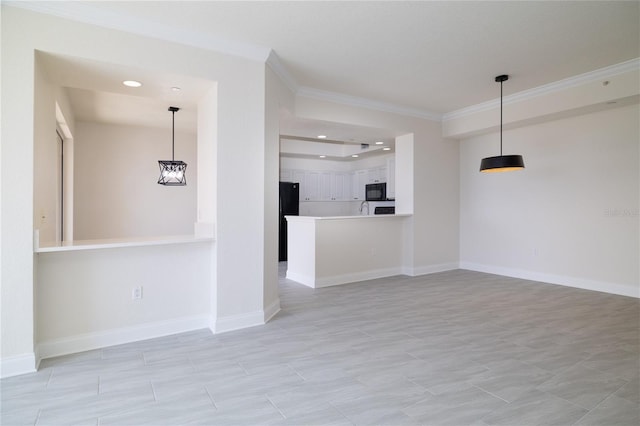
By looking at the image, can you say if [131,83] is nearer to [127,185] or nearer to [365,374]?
[365,374]

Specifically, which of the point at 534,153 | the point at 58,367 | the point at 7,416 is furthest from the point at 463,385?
the point at 534,153

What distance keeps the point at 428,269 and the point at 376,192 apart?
2978 millimetres

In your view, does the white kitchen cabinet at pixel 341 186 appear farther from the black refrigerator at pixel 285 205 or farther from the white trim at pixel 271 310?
the white trim at pixel 271 310

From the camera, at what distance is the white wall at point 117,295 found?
291 centimetres

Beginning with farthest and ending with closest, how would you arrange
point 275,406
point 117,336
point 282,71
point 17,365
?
point 282,71 → point 117,336 → point 17,365 → point 275,406

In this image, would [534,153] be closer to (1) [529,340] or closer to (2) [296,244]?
(1) [529,340]

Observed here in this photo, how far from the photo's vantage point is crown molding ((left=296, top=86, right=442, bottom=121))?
16.1 ft

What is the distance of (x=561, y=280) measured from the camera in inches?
211

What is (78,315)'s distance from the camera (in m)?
3.01

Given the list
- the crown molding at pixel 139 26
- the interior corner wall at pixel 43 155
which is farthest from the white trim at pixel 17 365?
the crown molding at pixel 139 26

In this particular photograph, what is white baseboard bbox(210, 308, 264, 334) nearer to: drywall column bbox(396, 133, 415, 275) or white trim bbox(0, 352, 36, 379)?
white trim bbox(0, 352, 36, 379)

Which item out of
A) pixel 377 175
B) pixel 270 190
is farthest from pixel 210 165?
pixel 377 175

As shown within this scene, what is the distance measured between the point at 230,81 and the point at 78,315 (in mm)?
2482

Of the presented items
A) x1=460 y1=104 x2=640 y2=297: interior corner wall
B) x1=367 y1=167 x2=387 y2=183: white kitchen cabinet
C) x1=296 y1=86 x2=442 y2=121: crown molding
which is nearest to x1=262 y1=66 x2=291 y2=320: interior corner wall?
x1=296 y1=86 x2=442 y2=121: crown molding
